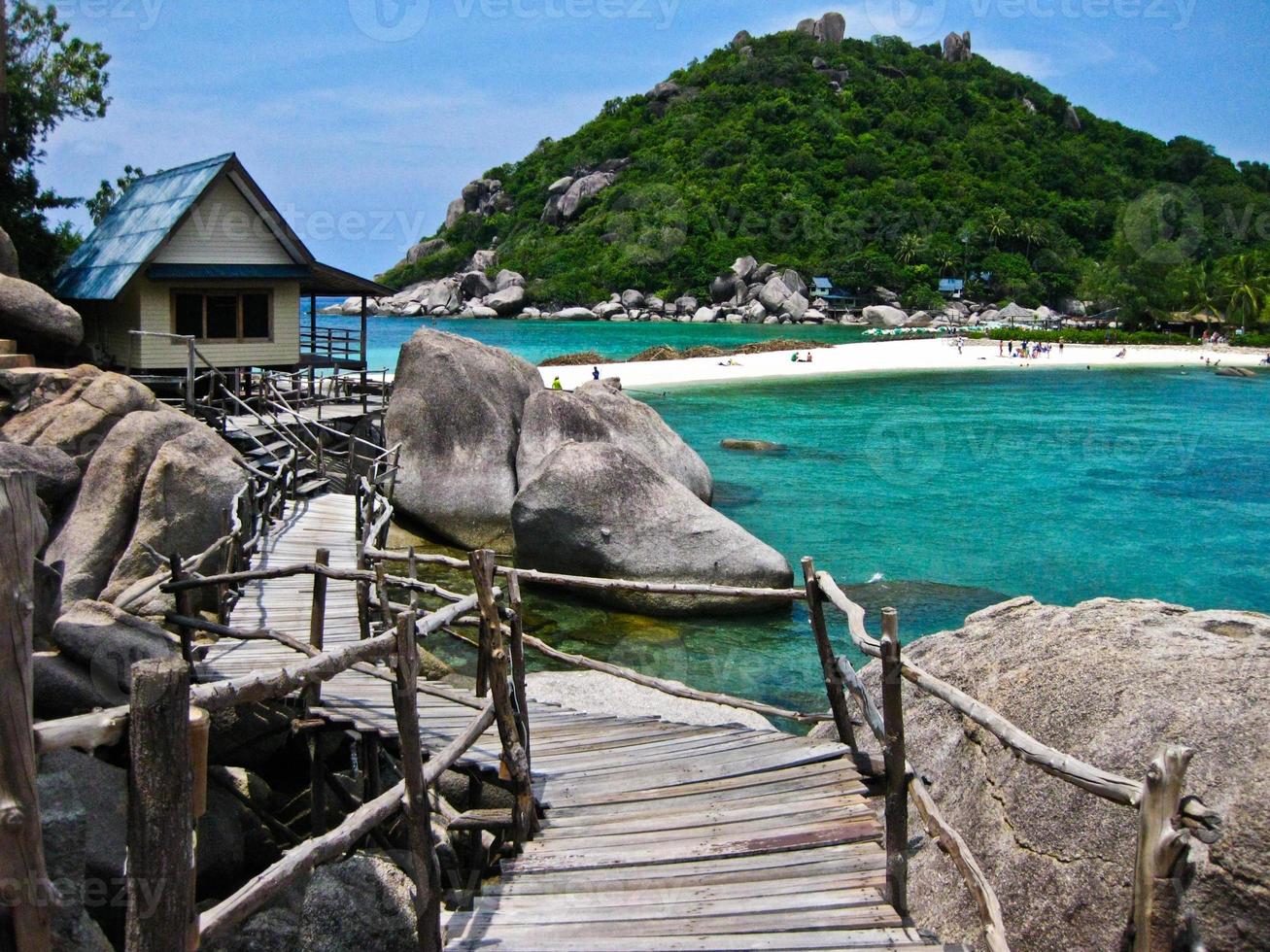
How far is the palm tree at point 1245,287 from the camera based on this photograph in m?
72.0

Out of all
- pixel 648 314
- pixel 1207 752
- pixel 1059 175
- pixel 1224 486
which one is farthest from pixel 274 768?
pixel 1059 175

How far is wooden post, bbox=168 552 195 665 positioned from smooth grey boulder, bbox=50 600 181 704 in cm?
13

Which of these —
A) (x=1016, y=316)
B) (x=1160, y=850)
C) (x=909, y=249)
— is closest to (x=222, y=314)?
(x=1160, y=850)

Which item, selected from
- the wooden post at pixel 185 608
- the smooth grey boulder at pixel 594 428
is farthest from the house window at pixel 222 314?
the wooden post at pixel 185 608

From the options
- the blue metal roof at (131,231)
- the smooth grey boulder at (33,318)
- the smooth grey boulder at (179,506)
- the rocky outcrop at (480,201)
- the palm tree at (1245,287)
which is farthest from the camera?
the rocky outcrop at (480,201)

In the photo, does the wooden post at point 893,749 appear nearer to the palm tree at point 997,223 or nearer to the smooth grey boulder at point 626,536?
the smooth grey boulder at point 626,536

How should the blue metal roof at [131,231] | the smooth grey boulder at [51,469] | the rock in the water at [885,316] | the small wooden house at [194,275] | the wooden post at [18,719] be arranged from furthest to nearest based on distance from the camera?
the rock in the water at [885,316] < the small wooden house at [194,275] < the blue metal roof at [131,231] < the smooth grey boulder at [51,469] < the wooden post at [18,719]

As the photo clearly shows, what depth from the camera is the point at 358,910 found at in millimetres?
5621

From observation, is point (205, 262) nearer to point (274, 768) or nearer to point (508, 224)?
point (274, 768)

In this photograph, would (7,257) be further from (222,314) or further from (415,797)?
(415,797)

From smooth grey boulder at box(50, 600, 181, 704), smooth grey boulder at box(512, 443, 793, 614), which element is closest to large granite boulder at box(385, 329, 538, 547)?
smooth grey boulder at box(512, 443, 793, 614)

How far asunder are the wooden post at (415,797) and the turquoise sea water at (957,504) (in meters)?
7.79

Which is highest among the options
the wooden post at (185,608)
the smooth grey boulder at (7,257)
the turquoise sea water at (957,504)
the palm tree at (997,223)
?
the palm tree at (997,223)

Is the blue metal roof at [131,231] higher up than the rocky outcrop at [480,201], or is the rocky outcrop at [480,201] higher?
the rocky outcrop at [480,201]
